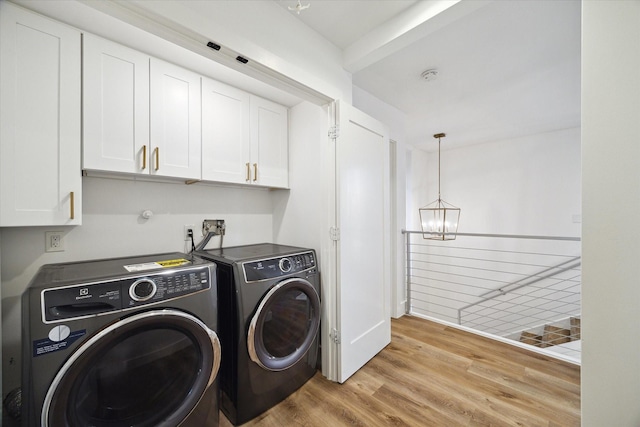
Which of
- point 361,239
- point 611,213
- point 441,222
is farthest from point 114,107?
point 441,222

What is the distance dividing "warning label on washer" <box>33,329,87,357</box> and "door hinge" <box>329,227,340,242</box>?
1.30 metres

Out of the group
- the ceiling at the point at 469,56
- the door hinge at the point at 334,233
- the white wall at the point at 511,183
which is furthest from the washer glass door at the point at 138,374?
the white wall at the point at 511,183

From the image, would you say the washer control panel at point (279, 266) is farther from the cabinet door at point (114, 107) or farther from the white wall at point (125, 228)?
the cabinet door at point (114, 107)

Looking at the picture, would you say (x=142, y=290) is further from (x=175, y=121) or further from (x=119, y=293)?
(x=175, y=121)

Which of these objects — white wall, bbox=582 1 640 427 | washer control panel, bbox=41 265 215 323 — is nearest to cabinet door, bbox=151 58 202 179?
washer control panel, bbox=41 265 215 323

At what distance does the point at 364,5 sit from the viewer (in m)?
1.47

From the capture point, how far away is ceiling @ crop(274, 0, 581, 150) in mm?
1475

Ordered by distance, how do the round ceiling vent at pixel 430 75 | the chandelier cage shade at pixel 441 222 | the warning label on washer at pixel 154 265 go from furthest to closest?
the chandelier cage shade at pixel 441 222
the round ceiling vent at pixel 430 75
the warning label on washer at pixel 154 265

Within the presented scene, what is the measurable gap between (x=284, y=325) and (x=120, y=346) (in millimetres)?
849

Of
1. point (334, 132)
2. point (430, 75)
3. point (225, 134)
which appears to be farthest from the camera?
point (430, 75)

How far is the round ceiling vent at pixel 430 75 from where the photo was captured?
83.5 inches

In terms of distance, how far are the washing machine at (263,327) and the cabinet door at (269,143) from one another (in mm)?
735

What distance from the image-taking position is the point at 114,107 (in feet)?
4.57

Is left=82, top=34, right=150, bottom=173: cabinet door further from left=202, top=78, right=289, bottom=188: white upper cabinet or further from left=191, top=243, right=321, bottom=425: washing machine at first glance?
left=191, top=243, right=321, bottom=425: washing machine
